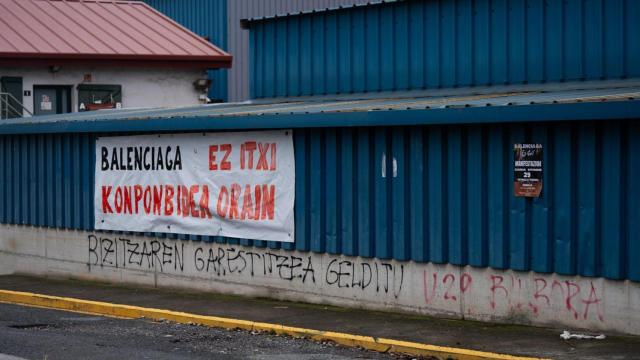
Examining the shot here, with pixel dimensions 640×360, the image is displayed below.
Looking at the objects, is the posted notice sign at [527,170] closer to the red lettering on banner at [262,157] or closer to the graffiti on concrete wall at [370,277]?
the graffiti on concrete wall at [370,277]

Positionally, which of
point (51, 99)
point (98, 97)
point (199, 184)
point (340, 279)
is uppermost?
point (98, 97)

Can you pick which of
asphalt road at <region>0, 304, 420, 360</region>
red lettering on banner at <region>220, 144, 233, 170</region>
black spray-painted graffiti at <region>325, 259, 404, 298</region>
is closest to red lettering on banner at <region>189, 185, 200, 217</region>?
red lettering on banner at <region>220, 144, 233, 170</region>

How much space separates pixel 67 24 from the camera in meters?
31.7

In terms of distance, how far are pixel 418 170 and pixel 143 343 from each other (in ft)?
13.3

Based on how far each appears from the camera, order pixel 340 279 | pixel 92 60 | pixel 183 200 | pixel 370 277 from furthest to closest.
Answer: pixel 92 60, pixel 183 200, pixel 340 279, pixel 370 277

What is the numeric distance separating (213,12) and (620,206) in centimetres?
2816

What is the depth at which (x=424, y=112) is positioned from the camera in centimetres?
1297

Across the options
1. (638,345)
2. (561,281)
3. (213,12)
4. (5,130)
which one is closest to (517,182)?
(561,281)

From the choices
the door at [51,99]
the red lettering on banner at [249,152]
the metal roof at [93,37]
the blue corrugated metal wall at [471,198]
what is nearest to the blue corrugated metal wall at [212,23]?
the metal roof at [93,37]

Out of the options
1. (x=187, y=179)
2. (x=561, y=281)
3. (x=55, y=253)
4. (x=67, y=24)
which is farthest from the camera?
(x=67, y=24)

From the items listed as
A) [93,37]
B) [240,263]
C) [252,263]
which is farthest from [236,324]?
[93,37]

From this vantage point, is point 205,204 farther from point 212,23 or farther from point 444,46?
point 212,23

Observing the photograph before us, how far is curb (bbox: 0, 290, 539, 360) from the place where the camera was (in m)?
11.0

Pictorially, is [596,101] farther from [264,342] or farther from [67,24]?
[67,24]
